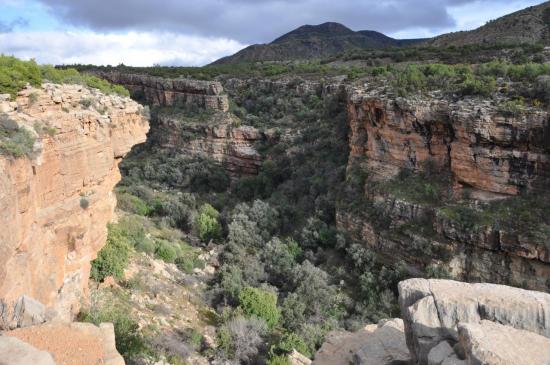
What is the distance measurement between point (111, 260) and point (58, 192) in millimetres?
3323

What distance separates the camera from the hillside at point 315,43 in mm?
82312

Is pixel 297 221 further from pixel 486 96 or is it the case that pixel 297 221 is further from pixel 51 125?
pixel 51 125

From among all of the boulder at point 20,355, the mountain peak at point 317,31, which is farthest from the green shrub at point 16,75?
the mountain peak at point 317,31

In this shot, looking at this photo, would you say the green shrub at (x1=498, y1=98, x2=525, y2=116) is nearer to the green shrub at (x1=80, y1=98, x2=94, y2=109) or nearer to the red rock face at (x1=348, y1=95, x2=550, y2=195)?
the red rock face at (x1=348, y1=95, x2=550, y2=195)

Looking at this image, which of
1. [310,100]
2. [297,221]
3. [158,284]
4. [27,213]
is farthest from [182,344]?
[310,100]

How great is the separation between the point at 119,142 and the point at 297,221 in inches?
487

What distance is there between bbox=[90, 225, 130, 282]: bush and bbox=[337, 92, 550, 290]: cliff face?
10.0 meters

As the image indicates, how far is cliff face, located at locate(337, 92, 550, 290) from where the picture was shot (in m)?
15.2

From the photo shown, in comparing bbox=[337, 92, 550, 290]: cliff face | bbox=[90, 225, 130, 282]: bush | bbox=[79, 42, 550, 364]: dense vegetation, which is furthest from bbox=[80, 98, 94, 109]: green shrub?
bbox=[337, 92, 550, 290]: cliff face

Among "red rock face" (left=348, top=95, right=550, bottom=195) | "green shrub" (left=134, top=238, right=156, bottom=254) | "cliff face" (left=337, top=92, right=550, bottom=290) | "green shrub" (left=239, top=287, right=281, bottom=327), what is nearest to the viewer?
"green shrub" (left=239, top=287, right=281, bottom=327)

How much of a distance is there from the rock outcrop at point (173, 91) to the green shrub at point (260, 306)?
21730 millimetres

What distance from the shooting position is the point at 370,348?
29.4 feet

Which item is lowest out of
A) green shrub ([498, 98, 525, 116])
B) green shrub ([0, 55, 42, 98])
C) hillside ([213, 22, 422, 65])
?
green shrub ([498, 98, 525, 116])

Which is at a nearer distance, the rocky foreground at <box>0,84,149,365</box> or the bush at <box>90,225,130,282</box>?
the rocky foreground at <box>0,84,149,365</box>
